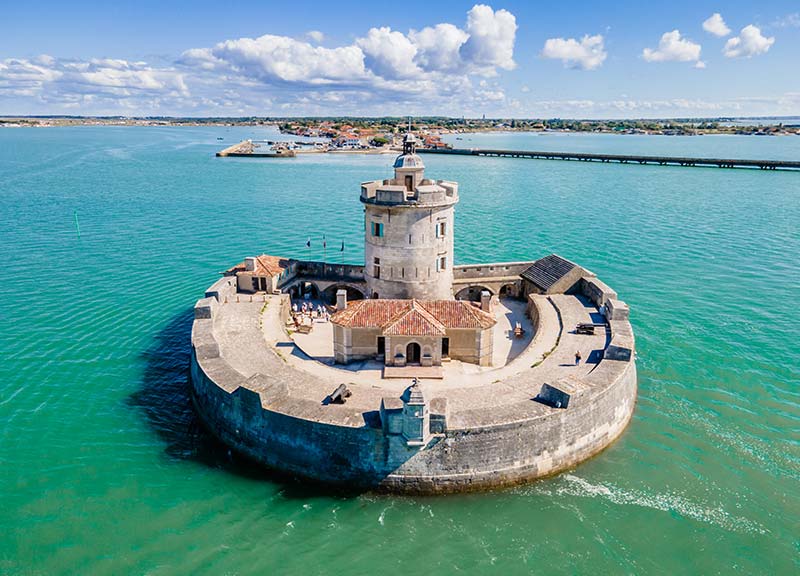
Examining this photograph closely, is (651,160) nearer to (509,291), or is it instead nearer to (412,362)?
(509,291)

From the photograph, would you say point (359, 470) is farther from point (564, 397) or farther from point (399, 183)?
point (399, 183)

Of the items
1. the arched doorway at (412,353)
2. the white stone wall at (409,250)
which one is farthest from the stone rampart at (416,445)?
the white stone wall at (409,250)

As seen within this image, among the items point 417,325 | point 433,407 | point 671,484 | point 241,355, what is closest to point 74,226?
point 241,355

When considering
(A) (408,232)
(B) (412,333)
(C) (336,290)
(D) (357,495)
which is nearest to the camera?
(D) (357,495)

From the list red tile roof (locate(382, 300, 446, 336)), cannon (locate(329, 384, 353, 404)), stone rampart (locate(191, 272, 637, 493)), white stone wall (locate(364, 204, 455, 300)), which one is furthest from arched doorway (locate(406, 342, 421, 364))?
white stone wall (locate(364, 204, 455, 300))

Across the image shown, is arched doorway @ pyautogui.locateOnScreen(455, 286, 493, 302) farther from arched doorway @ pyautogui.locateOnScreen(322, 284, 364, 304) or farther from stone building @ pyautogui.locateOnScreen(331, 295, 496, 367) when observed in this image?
stone building @ pyautogui.locateOnScreen(331, 295, 496, 367)

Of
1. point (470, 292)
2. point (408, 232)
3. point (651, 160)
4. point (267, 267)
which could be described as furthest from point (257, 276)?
point (651, 160)

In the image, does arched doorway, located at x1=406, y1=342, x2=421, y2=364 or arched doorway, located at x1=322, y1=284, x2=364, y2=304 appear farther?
arched doorway, located at x1=322, y1=284, x2=364, y2=304
